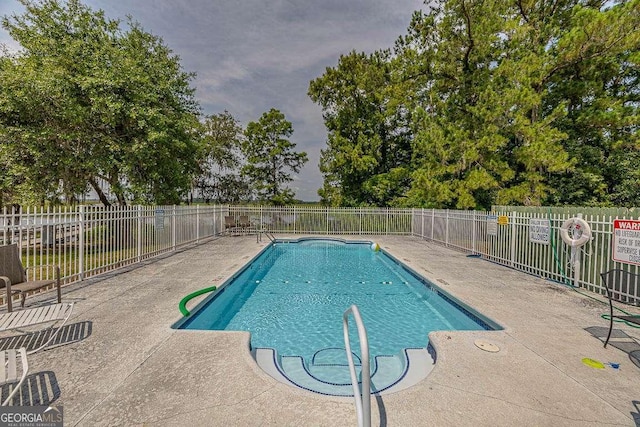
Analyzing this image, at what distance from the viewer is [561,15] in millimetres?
14219

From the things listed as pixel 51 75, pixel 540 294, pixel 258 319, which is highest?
pixel 51 75

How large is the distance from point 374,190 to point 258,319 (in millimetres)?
16950

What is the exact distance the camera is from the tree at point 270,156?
22.9 metres

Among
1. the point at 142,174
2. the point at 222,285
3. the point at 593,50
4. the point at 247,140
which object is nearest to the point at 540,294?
the point at 222,285

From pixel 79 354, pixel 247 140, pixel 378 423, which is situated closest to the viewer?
pixel 378 423

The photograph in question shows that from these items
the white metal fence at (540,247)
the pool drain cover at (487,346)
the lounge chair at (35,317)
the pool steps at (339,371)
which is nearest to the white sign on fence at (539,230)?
the white metal fence at (540,247)

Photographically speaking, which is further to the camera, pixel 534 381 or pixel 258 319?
pixel 258 319

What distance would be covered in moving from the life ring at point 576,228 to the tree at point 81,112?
42.2 ft

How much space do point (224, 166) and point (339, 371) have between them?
2453 centimetres

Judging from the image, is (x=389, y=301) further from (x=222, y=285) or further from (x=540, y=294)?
(x=222, y=285)

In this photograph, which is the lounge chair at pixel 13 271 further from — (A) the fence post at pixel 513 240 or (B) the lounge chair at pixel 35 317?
(A) the fence post at pixel 513 240

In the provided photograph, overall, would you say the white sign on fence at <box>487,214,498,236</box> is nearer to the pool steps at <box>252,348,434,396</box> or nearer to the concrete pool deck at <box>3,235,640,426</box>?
the concrete pool deck at <box>3,235,640,426</box>

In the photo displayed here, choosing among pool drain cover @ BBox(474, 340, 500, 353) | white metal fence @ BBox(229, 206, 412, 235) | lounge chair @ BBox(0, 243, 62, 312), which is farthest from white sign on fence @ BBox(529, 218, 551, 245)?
lounge chair @ BBox(0, 243, 62, 312)

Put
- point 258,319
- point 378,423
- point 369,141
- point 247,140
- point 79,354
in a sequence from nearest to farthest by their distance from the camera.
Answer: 1. point 378,423
2. point 79,354
3. point 258,319
4. point 369,141
5. point 247,140
